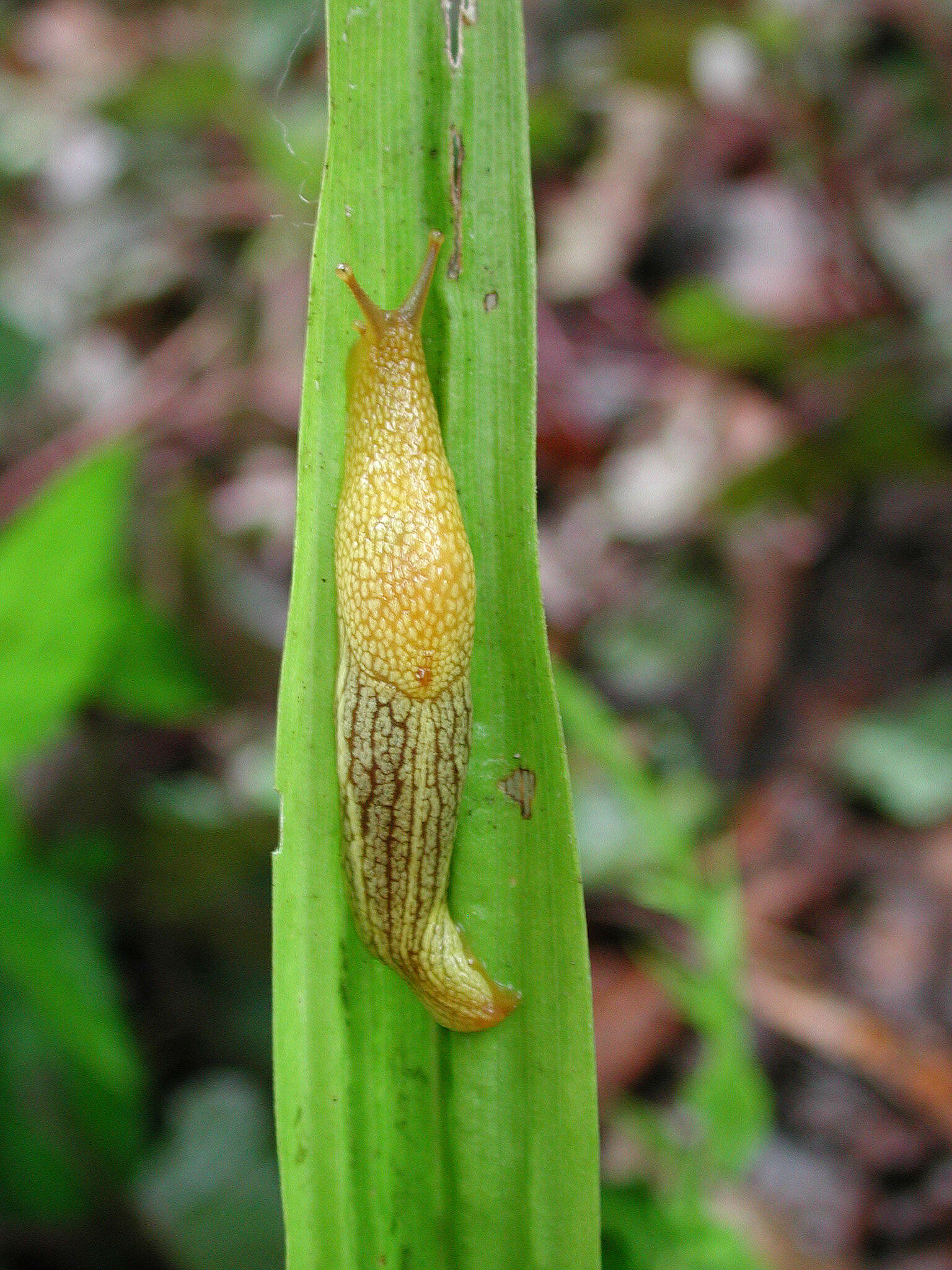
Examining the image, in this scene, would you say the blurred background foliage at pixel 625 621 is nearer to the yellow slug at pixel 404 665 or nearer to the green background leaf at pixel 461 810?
the green background leaf at pixel 461 810

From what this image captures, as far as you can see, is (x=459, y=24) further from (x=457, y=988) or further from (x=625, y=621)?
(x=625, y=621)

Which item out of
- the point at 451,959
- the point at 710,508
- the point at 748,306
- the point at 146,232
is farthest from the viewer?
the point at 146,232

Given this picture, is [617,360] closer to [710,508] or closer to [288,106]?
[710,508]

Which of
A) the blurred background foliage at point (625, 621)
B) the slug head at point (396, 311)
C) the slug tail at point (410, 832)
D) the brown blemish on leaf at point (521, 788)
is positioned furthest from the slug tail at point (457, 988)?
the slug head at point (396, 311)

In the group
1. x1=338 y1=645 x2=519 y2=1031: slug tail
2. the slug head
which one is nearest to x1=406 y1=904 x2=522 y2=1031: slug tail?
x1=338 y1=645 x2=519 y2=1031: slug tail

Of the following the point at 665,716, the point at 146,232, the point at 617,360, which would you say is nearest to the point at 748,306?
the point at 617,360

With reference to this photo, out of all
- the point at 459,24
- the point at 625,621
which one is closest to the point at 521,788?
the point at 459,24

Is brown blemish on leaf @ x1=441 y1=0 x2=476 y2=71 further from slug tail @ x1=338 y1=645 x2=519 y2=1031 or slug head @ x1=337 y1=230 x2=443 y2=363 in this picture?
slug tail @ x1=338 y1=645 x2=519 y2=1031
